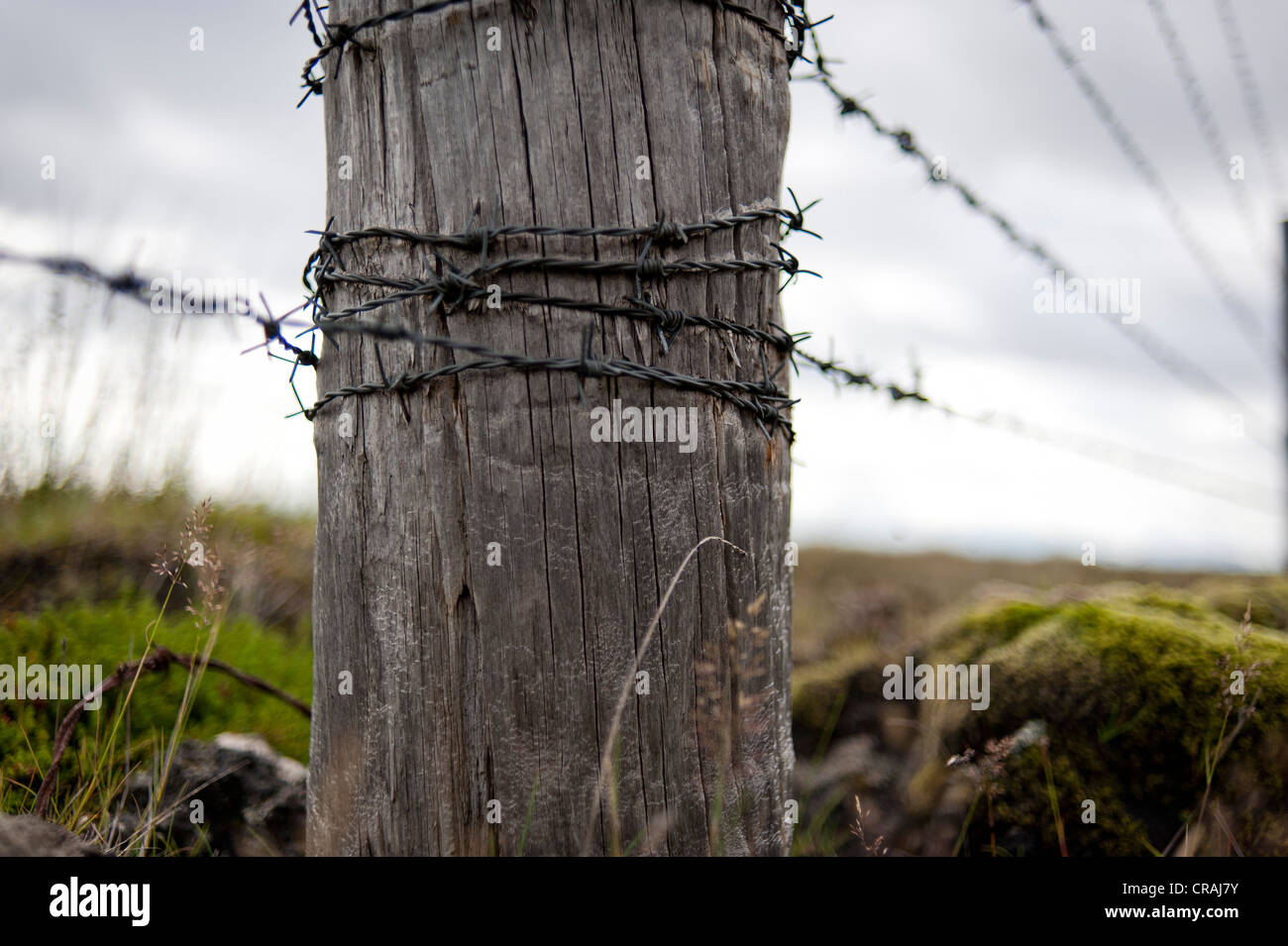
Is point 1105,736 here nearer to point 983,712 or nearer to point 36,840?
point 983,712

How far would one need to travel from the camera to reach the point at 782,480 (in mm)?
1902

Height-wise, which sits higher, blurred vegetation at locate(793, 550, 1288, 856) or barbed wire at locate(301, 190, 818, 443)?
barbed wire at locate(301, 190, 818, 443)

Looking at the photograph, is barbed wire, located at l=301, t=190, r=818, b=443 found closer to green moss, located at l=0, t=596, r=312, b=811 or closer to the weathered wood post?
the weathered wood post

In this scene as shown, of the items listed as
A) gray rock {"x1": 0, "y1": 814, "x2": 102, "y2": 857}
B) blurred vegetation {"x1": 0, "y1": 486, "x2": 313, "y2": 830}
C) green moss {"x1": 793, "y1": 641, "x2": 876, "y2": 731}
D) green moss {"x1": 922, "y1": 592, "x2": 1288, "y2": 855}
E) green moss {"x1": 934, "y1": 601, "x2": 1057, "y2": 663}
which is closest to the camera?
gray rock {"x1": 0, "y1": 814, "x2": 102, "y2": 857}

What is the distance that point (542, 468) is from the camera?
1.63 meters

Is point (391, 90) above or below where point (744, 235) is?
above

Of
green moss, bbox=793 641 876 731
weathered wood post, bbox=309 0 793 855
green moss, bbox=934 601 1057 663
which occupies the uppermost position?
weathered wood post, bbox=309 0 793 855

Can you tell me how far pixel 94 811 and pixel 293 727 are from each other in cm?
109

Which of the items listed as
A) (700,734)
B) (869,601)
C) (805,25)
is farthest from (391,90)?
(869,601)

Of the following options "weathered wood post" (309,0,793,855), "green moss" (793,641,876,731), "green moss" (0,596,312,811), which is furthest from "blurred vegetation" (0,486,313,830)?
"green moss" (793,641,876,731)

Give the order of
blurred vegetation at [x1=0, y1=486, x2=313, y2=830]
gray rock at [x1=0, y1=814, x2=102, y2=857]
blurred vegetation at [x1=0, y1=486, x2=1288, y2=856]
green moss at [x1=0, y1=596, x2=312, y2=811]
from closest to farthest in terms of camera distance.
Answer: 1. gray rock at [x1=0, y1=814, x2=102, y2=857]
2. blurred vegetation at [x1=0, y1=486, x2=313, y2=830]
3. green moss at [x1=0, y1=596, x2=312, y2=811]
4. blurred vegetation at [x1=0, y1=486, x2=1288, y2=856]

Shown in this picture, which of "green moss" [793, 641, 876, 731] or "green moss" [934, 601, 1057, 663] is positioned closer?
"green moss" [934, 601, 1057, 663]

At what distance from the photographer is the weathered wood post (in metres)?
1.62
